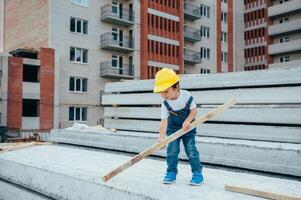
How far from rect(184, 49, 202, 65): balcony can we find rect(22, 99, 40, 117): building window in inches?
638

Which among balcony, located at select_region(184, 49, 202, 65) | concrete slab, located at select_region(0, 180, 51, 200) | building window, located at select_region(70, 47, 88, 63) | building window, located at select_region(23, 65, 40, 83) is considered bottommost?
concrete slab, located at select_region(0, 180, 51, 200)

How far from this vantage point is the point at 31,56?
1125 inches

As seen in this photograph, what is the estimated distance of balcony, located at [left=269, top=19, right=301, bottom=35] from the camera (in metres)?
39.9

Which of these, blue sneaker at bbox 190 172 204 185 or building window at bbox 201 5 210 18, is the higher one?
building window at bbox 201 5 210 18

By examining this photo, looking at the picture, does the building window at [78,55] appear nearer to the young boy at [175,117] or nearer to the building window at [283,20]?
the building window at [283,20]

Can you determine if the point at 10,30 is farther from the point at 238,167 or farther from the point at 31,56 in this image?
the point at 238,167

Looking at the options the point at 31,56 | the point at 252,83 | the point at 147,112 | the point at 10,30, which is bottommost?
the point at 147,112

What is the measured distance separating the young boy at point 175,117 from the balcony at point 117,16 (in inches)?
1104

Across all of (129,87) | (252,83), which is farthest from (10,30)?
(252,83)

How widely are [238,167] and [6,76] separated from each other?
2430cm

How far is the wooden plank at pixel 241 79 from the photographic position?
561 centimetres

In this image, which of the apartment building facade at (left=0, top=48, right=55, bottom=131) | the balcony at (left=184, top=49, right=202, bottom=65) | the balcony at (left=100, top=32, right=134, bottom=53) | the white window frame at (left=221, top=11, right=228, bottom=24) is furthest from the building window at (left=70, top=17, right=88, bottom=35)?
the white window frame at (left=221, top=11, right=228, bottom=24)

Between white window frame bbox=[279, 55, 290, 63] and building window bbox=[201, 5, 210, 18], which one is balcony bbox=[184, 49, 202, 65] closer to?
building window bbox=[201, 5, 210, 18]

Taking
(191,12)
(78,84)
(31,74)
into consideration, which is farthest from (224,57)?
(31,74)
